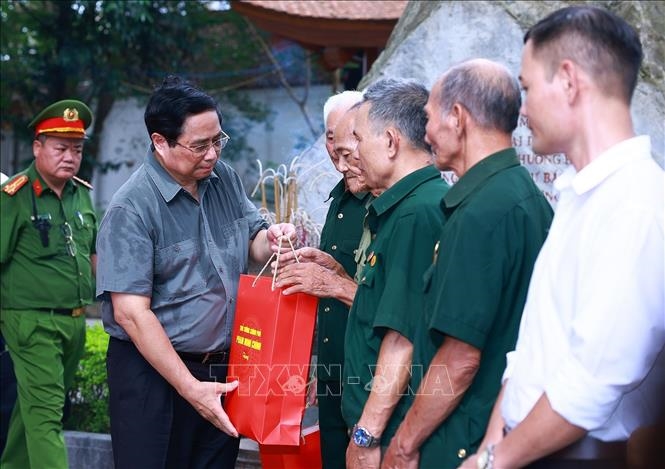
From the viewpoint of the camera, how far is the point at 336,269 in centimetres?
322

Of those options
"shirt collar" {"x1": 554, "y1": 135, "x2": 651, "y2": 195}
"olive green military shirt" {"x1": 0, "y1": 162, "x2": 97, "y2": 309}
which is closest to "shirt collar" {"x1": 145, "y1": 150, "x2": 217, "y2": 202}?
"shirt collar" {"x1": 554, "y1": 135, "x2": 651, "y2": 195}

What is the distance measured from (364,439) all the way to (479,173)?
30.1 inches

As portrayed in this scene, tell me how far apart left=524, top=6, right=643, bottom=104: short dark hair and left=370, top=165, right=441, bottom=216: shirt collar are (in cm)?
74

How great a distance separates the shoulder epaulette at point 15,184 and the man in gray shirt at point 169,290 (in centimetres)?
206

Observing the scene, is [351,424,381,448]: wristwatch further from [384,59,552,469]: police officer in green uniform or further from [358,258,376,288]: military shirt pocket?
[358,258,376,288]: military shirt pocket

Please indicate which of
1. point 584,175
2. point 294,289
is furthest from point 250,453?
point 584,175

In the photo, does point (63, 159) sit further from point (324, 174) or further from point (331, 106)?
point (331, 106)

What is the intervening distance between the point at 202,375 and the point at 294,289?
564mm

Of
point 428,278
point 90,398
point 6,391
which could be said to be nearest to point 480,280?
point 428,278

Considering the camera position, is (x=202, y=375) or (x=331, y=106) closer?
(x=202, y=375)

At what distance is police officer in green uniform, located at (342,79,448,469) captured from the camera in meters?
2.45

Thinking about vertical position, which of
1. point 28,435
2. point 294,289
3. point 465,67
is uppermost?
point 465,67

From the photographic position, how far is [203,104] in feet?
10.7

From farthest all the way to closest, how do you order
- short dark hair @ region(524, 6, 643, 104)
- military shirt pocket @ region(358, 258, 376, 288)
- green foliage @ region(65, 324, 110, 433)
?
green foliage @ region(65, 324, 110, 433), military shirt pocket @ region(358, 258, 376, 288), short dark hair @ region(524, 6, 643, 104)
